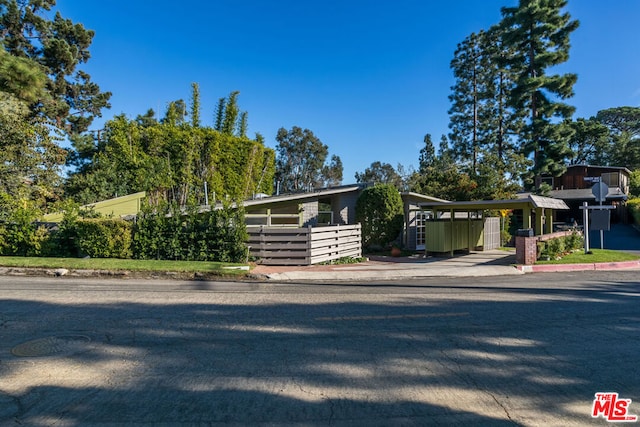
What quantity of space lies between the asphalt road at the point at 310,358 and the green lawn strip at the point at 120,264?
8.98ft

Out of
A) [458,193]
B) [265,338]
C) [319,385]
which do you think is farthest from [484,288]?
[458,193]

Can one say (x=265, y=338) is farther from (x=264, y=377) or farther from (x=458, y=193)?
(x=458, y=193)

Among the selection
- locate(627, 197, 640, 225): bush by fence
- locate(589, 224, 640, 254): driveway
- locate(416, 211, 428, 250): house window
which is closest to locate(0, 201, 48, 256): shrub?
locate(416, 211, 428, 250): house window

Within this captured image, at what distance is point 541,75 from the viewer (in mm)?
26578

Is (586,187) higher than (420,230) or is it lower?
higher

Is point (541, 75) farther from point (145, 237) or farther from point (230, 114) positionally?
point (145, 237)

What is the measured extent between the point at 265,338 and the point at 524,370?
10.4 feet

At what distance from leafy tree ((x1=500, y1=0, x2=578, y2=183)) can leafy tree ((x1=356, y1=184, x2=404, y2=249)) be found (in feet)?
50.8

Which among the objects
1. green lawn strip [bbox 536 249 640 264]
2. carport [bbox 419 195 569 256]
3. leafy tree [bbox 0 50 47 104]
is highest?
leafy tree [bbox 0 50 47 104]

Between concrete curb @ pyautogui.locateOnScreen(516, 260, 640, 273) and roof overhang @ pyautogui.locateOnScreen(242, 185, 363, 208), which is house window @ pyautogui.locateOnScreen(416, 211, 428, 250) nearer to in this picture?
roof overhang @ pyautogui.locateOnScreen(242, 185, 363, 208)

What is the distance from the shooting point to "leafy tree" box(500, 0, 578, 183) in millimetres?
25672

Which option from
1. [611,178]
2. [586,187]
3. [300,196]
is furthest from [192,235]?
[611,178]

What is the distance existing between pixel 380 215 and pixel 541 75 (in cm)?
1828

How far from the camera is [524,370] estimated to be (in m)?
4.19
